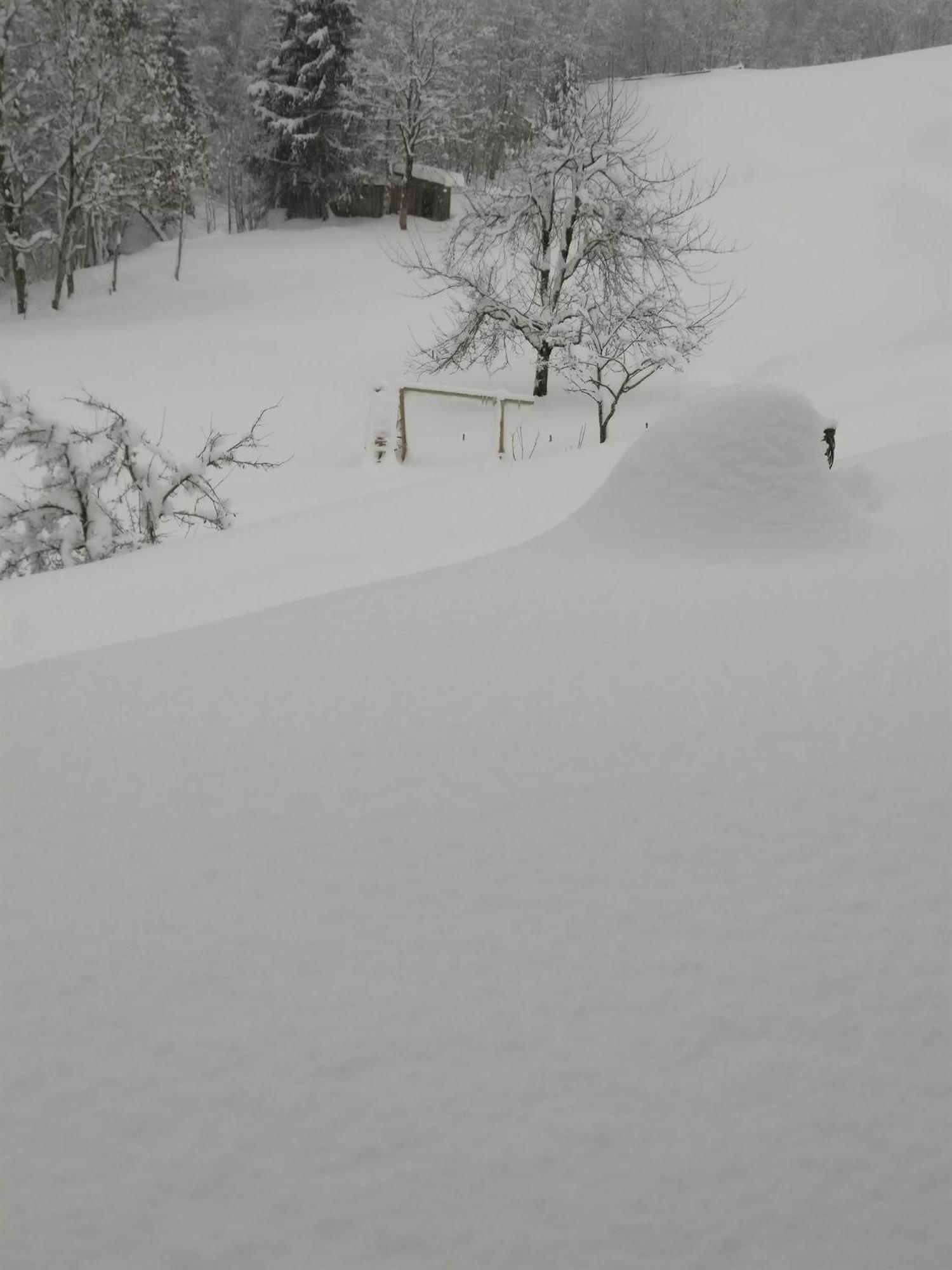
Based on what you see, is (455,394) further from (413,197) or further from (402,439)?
(413,197)

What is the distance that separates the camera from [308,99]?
3123 cm

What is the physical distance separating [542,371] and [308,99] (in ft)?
67.7

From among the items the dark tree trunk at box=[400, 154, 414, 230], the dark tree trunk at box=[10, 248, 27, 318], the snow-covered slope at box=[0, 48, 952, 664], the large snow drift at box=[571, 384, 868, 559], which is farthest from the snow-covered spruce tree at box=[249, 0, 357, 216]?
the large snow drift at box=[571, 384, 868, 559]

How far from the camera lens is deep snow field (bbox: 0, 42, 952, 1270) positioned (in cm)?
167

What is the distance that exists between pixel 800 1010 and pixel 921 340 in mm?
14564

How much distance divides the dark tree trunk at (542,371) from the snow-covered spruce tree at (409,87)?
18.3 m

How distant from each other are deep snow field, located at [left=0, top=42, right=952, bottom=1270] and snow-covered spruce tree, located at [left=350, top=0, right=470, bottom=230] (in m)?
31.6

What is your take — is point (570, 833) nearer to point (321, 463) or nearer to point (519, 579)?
point (519, 579)

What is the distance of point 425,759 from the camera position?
3.05 metres

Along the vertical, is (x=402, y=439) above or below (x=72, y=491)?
below

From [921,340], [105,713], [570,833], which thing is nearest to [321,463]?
[921,340]

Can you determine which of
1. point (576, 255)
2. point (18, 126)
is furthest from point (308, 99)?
point (576, 255)

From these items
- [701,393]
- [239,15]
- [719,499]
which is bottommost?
[719,499]

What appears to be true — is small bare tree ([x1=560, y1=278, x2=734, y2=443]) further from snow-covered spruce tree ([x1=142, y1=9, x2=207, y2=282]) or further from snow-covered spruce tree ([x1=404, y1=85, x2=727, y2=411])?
snow-covered spruce tree ([x1=142, y1=9, x2=207, y2=282])
